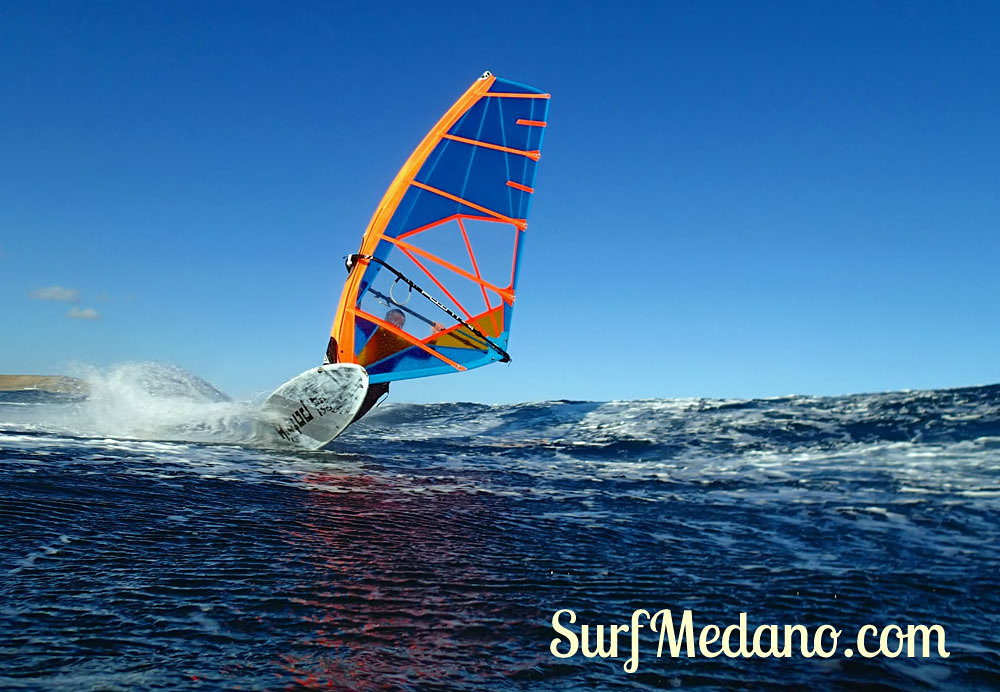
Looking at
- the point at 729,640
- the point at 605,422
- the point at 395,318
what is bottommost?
the point at 729,640

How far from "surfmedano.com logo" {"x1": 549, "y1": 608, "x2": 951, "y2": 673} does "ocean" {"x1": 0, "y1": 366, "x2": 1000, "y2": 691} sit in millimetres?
16

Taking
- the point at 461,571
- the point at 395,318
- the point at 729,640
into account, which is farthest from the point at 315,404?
the point at 729,640

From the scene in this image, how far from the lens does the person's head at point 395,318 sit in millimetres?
9625

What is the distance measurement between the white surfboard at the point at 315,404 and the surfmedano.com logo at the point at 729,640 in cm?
652

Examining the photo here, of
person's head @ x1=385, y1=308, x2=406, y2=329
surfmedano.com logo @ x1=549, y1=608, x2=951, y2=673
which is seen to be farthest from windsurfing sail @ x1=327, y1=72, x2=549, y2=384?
surfmedano.com logo @ x1=549, y1=608, x2=951, y2=673

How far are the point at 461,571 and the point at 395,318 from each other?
734 cm

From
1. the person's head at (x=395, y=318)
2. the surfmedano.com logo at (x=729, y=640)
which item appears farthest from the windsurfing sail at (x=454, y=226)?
the surfmedano.com logo at (x=729, y=640)

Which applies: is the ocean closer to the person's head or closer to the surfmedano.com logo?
the surfmedano.com logo

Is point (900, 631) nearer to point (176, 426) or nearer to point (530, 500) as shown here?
point (530, 500)

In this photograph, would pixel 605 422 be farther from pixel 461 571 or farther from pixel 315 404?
pixel 461 571

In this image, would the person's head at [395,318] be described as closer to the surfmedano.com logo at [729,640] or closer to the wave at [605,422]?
the wave at [605,422]

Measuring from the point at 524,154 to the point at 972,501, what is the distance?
8223 millimetres

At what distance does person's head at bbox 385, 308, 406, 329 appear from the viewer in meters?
9.62

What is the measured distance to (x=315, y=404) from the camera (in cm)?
818
